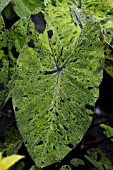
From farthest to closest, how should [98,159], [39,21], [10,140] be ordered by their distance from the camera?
1. [98,159]
2. [10,140]
3. [39,21]

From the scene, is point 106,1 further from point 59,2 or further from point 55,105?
point 55,105

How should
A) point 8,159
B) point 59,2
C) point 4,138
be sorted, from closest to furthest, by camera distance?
point 8,159 → point 59,2 → point 4,138

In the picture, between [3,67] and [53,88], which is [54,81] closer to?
[53,88]

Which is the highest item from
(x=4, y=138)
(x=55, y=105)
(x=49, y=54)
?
(x=49, y=54)

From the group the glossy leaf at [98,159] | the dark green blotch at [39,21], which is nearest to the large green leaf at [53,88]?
the dark green blotch at [39,21]

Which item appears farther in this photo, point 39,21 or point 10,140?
point 10,140

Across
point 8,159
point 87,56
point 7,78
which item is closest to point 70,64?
point 87,56

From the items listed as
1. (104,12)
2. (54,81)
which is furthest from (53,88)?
(104,12)

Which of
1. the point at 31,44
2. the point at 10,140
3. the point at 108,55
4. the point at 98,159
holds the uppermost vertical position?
the point at 31,44
